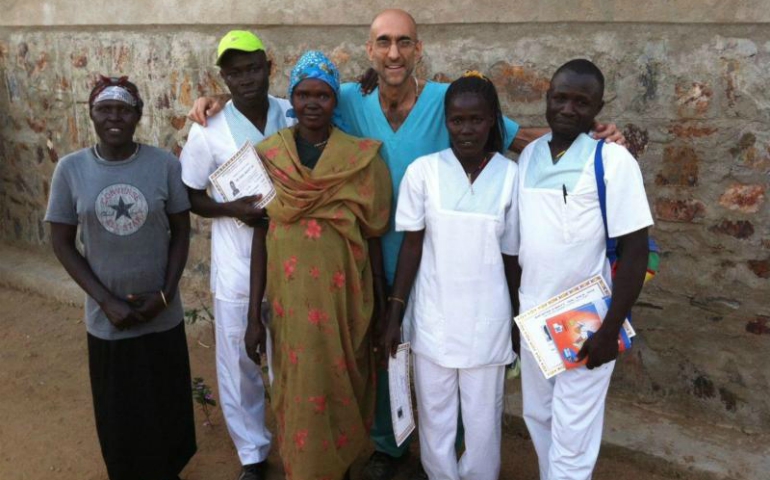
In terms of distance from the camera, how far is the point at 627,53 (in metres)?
3.34

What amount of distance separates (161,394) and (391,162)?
4.27ft

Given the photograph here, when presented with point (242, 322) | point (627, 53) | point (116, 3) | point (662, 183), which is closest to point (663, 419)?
point (662, 183)

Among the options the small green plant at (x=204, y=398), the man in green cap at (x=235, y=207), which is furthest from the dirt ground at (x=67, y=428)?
the man in green cap at (x=235, y=207)

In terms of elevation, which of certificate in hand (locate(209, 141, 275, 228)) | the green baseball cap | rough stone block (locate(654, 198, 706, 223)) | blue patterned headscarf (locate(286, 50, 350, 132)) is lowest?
rough stone block (locate(654, 198, 706, 223))

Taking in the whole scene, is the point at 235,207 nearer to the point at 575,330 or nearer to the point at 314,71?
the point at 314,71

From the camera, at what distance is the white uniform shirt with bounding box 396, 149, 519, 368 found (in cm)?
262

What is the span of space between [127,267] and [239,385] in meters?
0.75

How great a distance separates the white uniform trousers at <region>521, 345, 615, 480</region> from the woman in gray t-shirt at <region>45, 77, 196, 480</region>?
4.59ft

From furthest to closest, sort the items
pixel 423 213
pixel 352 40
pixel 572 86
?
pixel 352 40 < pixel 423 213 < pixel 572 86

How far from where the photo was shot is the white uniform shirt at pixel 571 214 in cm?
238

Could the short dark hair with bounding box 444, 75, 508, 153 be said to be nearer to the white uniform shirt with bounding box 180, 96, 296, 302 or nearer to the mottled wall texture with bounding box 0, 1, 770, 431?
the white uniform shirt with bounding box 180, 96, 296, 302

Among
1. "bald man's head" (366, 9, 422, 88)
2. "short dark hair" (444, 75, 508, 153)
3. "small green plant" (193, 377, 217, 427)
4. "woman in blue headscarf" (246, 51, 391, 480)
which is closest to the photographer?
"short dark hair" (444, 75, 508, 153)

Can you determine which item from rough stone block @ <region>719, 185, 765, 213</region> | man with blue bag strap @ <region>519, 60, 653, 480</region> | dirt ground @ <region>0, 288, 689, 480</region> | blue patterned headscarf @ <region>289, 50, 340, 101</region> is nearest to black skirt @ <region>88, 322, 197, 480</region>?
dirt ground @ <region>0, 288, 689, 480</region>

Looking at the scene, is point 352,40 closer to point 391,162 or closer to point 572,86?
point 391,162
